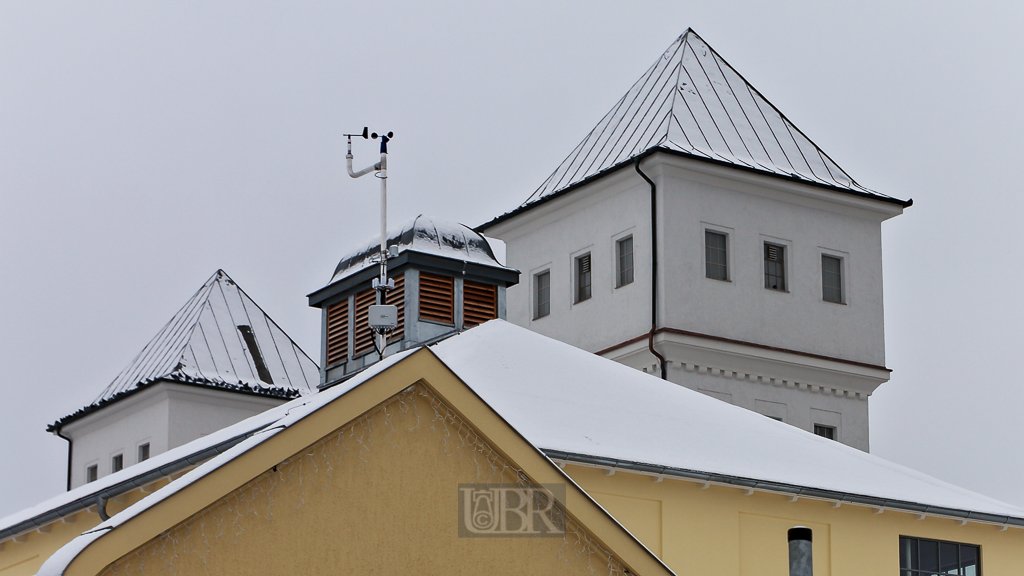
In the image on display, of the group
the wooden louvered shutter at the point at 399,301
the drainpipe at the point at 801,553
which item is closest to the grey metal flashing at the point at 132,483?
the drainpipe at the point at 801,553

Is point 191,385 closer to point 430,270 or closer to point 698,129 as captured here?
point 698,129

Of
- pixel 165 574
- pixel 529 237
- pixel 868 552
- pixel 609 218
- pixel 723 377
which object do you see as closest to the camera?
pixel 165 574

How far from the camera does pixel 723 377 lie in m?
34.6

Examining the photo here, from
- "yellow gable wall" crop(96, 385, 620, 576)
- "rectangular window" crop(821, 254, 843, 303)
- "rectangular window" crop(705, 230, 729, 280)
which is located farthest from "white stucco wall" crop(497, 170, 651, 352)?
"yellow gable wall" crop(96, 385, 620, 576)

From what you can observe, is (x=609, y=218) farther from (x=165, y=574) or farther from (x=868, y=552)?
(x=165, y=574)

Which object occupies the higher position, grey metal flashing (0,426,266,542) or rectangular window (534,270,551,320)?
rectangular window (534,270,551,320)

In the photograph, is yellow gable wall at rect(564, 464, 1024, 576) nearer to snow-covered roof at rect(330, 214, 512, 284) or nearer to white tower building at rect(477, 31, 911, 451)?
snow-covered roof at rect(330, 214, 512, 284)

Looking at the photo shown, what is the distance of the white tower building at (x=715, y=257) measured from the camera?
35.0 m

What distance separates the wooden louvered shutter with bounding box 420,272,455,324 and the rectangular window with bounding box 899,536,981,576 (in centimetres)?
782

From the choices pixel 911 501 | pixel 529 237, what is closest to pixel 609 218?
pixel 529 237

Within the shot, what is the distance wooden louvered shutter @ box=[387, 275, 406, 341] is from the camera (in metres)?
25.5

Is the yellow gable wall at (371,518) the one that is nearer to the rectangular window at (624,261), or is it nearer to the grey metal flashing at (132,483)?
the grey metal flashing at (132,483)

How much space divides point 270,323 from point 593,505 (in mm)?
33870

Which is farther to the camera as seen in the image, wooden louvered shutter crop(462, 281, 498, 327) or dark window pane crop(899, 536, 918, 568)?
wooden louvered shutter crop(462, 281, 498, 327)
